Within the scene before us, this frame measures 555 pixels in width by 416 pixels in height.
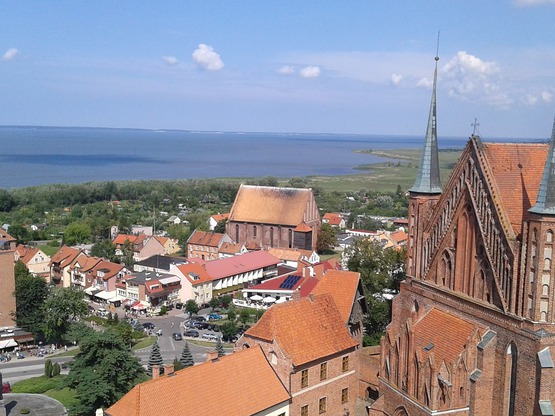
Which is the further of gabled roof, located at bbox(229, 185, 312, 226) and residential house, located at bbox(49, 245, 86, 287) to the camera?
gabled roof, located at bbox(229, 185, 312, 226)

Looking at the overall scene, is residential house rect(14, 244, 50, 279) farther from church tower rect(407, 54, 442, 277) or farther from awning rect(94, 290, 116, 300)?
church tower rect(407, 54, 442, 277)

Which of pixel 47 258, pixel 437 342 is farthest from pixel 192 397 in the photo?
pixel 47 258

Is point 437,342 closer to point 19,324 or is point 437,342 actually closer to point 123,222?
point 19,324

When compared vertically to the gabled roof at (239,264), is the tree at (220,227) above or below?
above

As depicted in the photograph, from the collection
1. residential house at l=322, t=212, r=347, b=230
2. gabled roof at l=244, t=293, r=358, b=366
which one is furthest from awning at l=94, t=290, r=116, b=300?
residential house at l=322, t=212, r=347, b=230

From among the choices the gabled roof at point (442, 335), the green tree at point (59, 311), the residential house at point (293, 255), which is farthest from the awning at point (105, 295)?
the gabled roof at point (442, 335)

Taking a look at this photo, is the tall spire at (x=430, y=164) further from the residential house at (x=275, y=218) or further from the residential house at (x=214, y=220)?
the residential house at (x=214, y=220)
